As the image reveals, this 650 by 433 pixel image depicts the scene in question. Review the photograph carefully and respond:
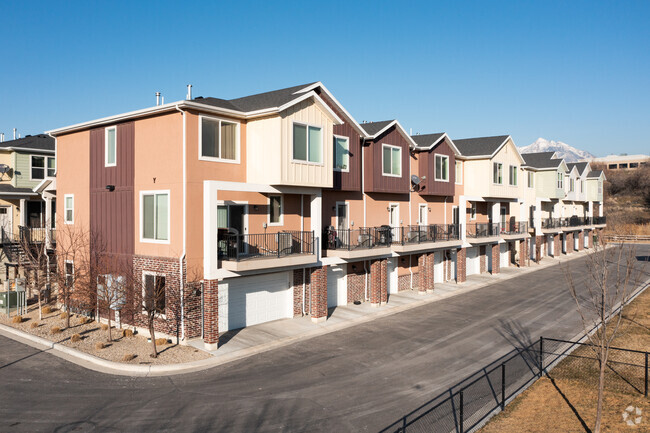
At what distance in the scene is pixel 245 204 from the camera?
19.9 meters

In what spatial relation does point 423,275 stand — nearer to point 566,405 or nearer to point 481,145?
point 481,145

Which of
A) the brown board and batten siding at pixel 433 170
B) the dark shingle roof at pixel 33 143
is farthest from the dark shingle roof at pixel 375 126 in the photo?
the dark shingle roof at pixel 33 143

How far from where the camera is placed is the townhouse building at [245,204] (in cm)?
1765

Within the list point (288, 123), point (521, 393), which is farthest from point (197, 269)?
point (521, 393)

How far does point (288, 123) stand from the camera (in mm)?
18938

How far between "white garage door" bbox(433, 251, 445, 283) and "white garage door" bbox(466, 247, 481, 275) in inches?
182

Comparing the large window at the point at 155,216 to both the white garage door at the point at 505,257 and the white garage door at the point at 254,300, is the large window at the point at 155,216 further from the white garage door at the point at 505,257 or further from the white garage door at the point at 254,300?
the white garage door at the point at 505,257

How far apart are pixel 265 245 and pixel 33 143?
19.0 meters

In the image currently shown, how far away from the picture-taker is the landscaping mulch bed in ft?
52.6

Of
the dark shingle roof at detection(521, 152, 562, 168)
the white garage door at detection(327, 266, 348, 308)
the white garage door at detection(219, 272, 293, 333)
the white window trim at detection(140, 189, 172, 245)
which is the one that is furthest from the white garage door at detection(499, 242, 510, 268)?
the white window trim at detection(140, 189, 172, 245)

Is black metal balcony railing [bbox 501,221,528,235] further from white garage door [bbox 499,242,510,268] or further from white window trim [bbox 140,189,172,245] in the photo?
white window trim [bbox 140,189,172,245]

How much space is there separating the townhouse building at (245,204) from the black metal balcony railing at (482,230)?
6.19 metres

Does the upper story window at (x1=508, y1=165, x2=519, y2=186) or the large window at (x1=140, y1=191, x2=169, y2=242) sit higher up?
the upper story window at (x1=508, y1=165, x2=519, y2=186)

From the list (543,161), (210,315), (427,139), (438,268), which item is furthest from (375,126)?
(543,161)
